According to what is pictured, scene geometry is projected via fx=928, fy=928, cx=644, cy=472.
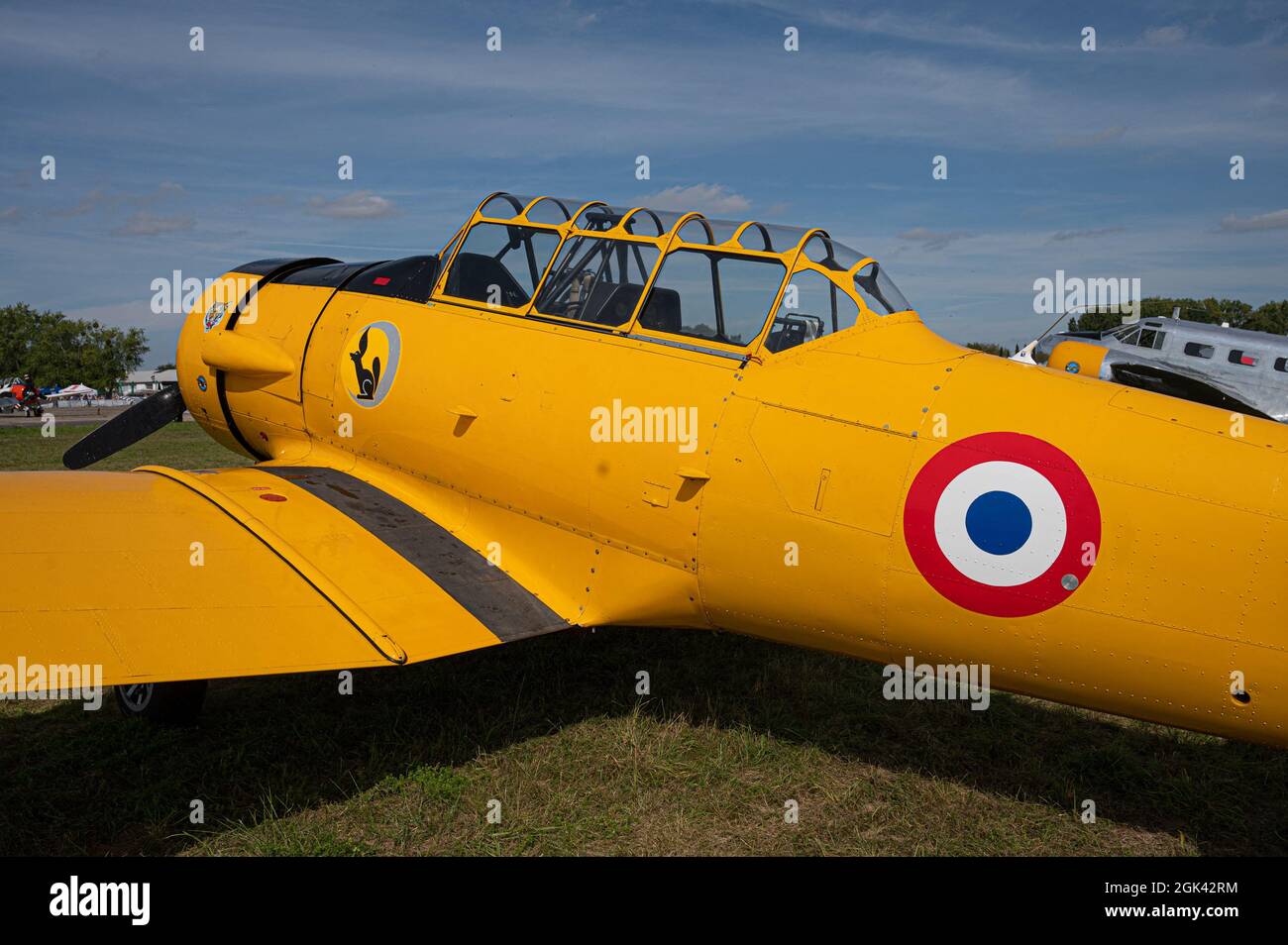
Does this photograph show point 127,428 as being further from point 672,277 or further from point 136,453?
point 136,453

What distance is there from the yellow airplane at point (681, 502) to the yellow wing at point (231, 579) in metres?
0.02

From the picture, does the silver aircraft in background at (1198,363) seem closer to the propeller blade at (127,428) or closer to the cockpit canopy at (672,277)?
the cockpit canopy at (672,277)

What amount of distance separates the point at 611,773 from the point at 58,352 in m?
89.0

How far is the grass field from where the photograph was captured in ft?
14.0

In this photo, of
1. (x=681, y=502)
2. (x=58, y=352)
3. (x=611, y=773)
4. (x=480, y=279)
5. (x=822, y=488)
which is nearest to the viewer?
(x=822, y=488)

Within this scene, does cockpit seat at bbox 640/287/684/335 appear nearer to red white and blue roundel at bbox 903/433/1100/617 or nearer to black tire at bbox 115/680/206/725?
red white and blue roundel at bbox 903/433/1100/617

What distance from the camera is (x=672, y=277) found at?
5000mm

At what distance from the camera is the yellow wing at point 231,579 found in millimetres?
3814

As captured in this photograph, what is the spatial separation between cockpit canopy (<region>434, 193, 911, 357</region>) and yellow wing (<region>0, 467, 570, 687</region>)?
1.54m

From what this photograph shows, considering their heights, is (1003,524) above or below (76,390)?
below

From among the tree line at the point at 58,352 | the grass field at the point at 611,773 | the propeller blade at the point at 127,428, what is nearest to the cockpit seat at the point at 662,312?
the grass field at the point at 611,773

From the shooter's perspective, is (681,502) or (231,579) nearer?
(231,579)

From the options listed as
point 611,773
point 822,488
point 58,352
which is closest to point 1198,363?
point 822,488

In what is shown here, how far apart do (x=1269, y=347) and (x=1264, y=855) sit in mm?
15236
